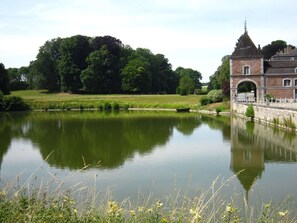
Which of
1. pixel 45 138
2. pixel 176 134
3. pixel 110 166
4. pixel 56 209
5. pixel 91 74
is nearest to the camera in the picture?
pixel 56 209

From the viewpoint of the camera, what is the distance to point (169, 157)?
1359 cm

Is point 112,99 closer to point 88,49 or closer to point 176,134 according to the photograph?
point 88,49

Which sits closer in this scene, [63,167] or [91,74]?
[63,167]

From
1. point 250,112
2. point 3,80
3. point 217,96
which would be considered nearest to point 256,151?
point 250,112

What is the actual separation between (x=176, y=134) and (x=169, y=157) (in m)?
7.54

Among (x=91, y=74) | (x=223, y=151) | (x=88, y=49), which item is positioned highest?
(x=88, y=49)

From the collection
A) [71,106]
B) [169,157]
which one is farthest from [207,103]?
[169,157]

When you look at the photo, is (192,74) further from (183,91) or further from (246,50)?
(246,50)

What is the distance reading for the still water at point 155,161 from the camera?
29.5 feet

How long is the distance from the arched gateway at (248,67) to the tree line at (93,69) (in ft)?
57.2

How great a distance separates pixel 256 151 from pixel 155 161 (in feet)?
13.9

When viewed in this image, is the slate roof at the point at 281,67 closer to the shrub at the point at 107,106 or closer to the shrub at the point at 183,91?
the shrub at the point at 183,91

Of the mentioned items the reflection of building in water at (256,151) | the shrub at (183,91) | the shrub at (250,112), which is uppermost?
the shrub at (183,91)

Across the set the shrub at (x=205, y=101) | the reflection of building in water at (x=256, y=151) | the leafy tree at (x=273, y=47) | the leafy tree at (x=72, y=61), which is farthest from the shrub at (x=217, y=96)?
the leafy tree at (x=72, y=61)
